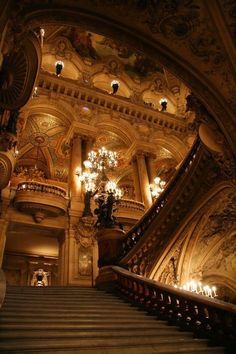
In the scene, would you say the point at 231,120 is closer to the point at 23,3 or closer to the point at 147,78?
Result: the point at 23,3

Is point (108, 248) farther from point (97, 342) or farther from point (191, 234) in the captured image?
point (97, 342)

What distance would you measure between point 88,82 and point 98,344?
47.5ft

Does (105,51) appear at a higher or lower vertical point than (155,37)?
higher

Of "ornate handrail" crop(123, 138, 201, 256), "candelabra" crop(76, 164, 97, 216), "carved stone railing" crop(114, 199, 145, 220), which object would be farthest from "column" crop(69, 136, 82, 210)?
"ornate handrail" crop(123, 138, 201, 256)

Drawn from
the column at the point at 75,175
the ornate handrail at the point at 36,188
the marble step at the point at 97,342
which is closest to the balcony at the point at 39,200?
the ornate handrail at the point at 36,188

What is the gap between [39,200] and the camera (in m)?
10.6

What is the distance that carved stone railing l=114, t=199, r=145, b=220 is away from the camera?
40.8 ft

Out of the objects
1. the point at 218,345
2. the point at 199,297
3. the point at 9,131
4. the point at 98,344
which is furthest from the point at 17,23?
the point at 218,345

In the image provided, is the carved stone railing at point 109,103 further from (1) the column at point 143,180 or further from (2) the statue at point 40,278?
(2) the statue at point 40,278

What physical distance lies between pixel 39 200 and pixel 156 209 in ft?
16.0

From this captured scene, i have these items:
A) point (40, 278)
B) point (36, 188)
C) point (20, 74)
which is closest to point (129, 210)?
point (36, 188)

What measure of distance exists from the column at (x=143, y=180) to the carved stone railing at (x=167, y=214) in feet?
19.0

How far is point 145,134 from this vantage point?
1616cm

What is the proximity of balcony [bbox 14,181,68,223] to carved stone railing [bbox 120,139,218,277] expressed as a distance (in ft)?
14.3
